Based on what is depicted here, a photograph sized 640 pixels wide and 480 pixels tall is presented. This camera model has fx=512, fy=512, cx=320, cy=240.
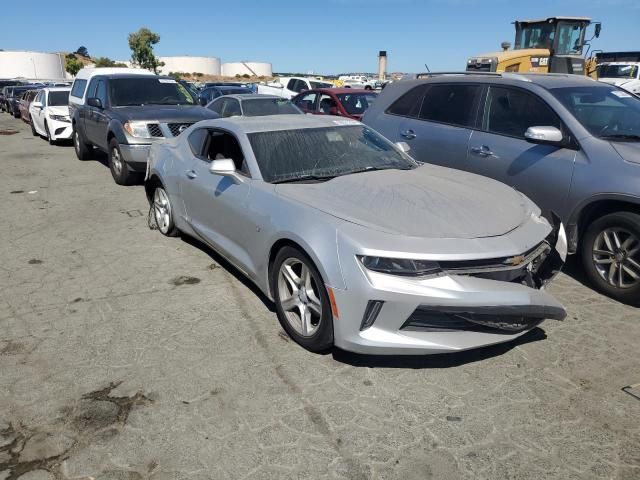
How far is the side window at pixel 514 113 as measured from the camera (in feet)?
16.1

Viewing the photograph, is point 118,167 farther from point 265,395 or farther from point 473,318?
point 473,318

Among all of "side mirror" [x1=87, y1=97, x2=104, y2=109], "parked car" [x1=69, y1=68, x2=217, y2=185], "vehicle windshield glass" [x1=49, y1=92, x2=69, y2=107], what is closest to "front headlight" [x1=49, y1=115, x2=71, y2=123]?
"vehicle windshield glass" [x1=49, y1=92, x2=69, y2=107]

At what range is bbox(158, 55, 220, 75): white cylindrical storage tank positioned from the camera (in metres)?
109

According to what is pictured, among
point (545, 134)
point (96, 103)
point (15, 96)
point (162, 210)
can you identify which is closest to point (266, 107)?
point (96, 103)

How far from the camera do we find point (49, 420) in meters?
2.78

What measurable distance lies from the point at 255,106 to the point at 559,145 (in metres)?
7.78

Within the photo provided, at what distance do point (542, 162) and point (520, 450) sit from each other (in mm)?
3010

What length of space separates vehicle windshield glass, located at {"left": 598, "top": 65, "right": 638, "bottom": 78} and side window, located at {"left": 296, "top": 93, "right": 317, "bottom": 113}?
16.2 metres

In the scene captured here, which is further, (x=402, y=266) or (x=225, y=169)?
(x=225, y=169)

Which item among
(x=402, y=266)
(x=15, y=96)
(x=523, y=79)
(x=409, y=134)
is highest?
(x=523, y=79)

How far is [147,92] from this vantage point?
926cm

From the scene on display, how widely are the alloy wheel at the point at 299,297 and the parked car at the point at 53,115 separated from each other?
40.6ft

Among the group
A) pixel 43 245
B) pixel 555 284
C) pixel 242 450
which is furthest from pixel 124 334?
pixel 555 284

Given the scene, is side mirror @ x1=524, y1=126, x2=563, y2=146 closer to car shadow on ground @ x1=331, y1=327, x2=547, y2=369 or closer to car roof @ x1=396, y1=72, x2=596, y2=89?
car roof @ x1=396, y1=72, x2=596, y2=89
